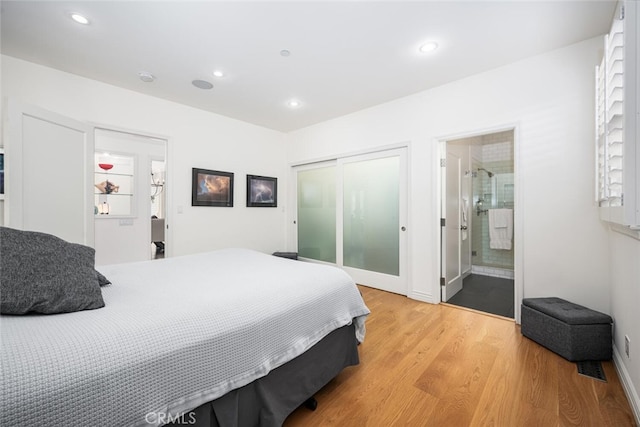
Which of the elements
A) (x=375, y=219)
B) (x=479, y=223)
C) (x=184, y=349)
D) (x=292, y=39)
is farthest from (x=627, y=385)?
(x=479, y=223)

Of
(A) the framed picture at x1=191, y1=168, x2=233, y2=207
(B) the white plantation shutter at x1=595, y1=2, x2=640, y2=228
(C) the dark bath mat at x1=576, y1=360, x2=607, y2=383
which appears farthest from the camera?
(A) the framed picture at x1=191, y1=168, x2=233, y2=207

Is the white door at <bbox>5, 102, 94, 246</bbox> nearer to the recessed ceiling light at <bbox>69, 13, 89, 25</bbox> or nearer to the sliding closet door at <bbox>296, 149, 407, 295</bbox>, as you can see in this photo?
the recessed ceiling light at <bbox>69, 13, 89, 25</bbox>

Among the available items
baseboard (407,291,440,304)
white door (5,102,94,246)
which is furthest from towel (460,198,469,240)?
white door (5,102,94,246)

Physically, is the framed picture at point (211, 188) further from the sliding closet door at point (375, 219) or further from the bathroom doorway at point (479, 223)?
the bathroom doorway at point (479, 223)

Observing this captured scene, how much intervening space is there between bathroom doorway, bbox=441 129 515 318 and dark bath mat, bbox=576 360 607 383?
93 centimetres

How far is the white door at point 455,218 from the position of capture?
321cm

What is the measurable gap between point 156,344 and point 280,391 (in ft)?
2.32

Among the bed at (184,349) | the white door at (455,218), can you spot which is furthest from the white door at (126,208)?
the white door at (455,218)

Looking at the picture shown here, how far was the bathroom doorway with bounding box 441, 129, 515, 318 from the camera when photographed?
3.25m

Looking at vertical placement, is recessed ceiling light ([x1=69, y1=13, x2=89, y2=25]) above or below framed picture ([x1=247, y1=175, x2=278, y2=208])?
above

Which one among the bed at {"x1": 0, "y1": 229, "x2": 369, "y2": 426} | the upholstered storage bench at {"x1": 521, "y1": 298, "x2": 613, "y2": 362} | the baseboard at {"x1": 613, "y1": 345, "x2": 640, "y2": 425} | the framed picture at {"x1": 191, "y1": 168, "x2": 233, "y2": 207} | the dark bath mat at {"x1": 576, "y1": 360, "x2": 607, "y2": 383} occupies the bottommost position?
the dark bath mat at {"x1": 576, "y1": 360, "x2": 607, "y2": 383}

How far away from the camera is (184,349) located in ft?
3.09

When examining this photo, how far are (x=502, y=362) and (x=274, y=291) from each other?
1.81m

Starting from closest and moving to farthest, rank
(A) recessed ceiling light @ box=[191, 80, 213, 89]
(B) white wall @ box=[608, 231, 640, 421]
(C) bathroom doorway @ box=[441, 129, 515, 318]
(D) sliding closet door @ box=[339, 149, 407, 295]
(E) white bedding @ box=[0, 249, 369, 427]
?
(E) white bedding @ box=[0, 249, 369, 427]
(B) white wall @ box=[608, 231, 640, 421]
(A) recessed ceiling light @ box=[191, 80, 213, 89]
(C) bathroom doorway @ box=[441, 129, 515, 318]
(D) sliding closet door @ box=[339, 149, 407, 295]
